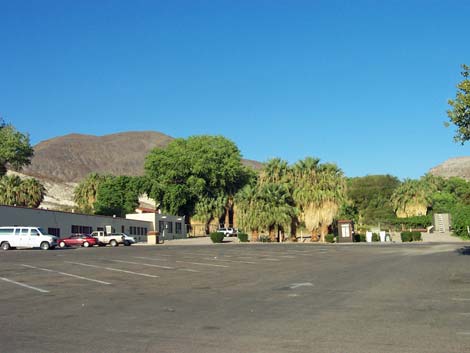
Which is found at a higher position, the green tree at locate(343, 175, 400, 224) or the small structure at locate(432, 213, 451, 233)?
the green tree at locate(343, 175, 400, 224)

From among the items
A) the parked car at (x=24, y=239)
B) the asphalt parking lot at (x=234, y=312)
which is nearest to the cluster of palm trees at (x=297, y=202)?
the parked car at (x=24, y=239)

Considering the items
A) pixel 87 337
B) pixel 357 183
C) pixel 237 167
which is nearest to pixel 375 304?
pixel 87 337

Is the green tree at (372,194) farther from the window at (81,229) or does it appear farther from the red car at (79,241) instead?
the red car at (79,241)

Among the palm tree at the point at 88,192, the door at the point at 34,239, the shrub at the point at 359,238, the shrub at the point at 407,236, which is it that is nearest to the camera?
the door at the point at 34,239

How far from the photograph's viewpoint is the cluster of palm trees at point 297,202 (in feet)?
211

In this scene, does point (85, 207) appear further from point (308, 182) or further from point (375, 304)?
point (375, 304)

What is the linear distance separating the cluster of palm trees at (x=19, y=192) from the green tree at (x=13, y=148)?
7.86 meters

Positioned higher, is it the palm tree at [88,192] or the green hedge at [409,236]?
the palm tree at [88,192]

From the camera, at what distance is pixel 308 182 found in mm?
67938

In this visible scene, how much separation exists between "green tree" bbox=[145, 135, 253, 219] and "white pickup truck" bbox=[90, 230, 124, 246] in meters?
29.1

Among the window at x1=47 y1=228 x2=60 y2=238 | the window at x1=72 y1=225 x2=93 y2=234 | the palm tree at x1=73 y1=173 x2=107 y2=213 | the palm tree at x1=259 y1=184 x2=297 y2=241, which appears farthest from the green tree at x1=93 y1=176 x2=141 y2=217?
the palm tree at x1=259 y1=184 x2=297 y2=241

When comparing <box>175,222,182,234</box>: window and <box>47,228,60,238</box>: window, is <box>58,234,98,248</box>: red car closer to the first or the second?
<box>47,228,60,238</box>: window

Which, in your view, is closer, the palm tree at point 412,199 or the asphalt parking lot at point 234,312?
the asphalt parking lot at point 234,312

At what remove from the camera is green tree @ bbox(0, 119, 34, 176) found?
224 ft
